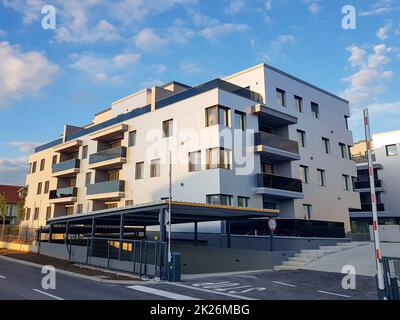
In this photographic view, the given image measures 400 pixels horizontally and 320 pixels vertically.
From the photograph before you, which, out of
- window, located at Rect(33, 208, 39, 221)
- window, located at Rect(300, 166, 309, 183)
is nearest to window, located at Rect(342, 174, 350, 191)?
window, located at Rect(300, 166, 309, 183)

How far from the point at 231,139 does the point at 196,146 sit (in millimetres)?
2793

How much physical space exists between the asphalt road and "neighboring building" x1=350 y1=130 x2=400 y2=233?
1432 inches

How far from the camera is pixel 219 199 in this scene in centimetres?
2397

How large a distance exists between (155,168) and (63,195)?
1672 centimetres

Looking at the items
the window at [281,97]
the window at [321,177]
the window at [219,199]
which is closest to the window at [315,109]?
the window at [281,97]

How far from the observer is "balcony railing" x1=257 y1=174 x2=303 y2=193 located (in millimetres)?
26641

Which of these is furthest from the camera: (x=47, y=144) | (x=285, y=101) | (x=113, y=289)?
(x=47, y=144)

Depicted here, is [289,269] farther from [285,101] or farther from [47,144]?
[47,144]

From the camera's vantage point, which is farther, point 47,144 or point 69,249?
point 47,144
